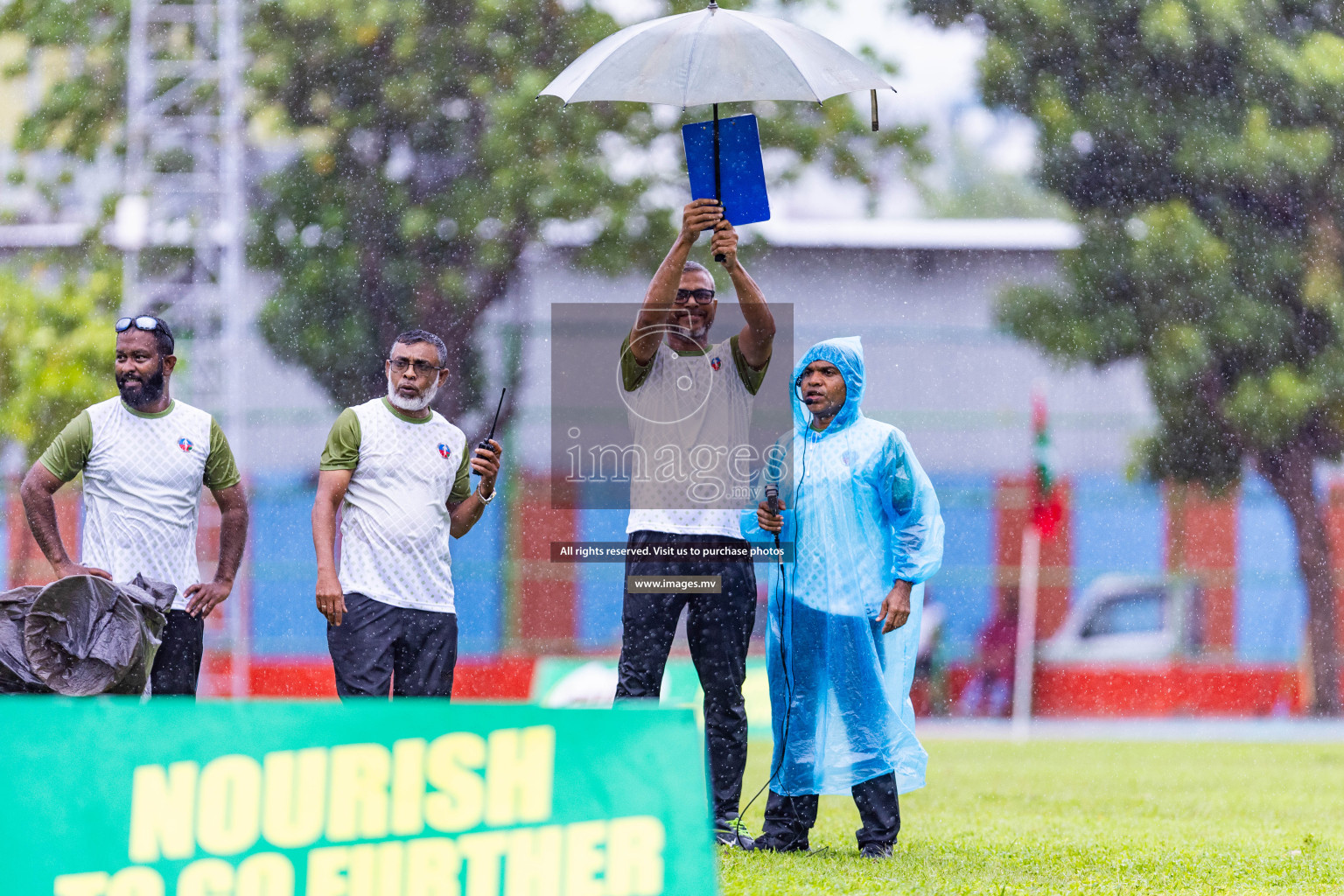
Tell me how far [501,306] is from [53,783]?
878 cm

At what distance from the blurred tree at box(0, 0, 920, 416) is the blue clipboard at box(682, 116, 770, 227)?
6359mm

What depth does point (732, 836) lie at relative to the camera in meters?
4.41

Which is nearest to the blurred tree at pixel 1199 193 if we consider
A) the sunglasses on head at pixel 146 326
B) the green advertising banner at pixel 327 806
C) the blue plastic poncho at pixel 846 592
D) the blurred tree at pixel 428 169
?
the blurred tree at pixel 428 169

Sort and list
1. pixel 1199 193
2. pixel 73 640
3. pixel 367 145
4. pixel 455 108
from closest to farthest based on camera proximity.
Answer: pixel 73 640
pixel 455 108
pixel 367 145
pixel 1199 193

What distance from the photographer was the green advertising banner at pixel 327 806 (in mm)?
2596

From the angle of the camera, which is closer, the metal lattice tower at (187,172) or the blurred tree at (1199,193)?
the metal lattice tower at (187,172)

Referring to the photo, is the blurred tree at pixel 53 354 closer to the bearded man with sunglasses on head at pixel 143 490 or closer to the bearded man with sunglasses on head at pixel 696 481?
the bearded man with sunglasses on head at pixel 143 490

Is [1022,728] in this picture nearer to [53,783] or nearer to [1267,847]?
[1267,847]

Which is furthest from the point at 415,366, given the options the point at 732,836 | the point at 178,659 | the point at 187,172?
the point at 187,172

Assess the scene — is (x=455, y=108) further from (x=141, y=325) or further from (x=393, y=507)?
(x=393, y=507)

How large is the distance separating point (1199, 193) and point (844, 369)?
809 cm

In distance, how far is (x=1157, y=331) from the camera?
39.3 feet

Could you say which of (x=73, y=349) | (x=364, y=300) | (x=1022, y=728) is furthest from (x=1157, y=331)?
(x=73, y=349)

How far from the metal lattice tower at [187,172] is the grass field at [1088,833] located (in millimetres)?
5131
